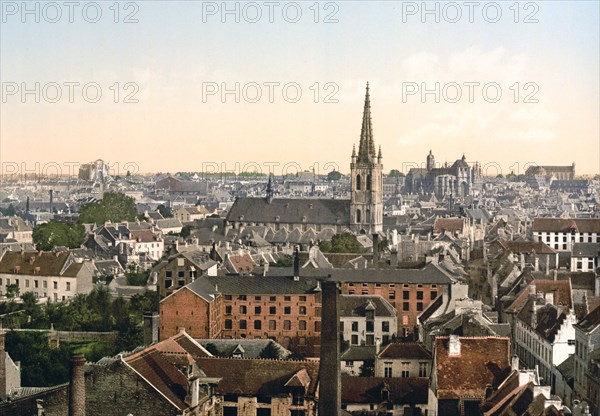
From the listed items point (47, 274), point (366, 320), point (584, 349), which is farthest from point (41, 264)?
point (584, 349)

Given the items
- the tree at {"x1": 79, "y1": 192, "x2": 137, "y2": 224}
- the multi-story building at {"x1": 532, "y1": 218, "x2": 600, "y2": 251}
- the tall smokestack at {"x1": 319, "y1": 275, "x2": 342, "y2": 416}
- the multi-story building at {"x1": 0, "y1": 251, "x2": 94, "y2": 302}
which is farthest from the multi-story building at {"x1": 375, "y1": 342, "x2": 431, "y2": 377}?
the tree at {"x1": 79, "y1": 192, "x2": 137, "y2": 224}

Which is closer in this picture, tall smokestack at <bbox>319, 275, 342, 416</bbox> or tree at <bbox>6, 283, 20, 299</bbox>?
tall smokestack at <bbox>319, 275, 342, 416</bbox>

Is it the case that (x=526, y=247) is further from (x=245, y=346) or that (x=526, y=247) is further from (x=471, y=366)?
(x=471, y=366)

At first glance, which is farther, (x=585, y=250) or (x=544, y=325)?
(x=585, y=250)

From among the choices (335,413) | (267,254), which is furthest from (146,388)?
(267,254)

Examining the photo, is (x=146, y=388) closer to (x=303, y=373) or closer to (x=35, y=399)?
(x=35, y=399)

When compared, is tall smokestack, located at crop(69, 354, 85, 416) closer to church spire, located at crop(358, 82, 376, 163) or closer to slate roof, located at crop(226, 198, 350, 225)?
church spire, located at crop(358, 82, 376, 163)
